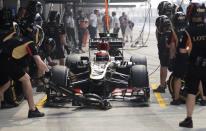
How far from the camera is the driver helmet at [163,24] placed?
1112 cm

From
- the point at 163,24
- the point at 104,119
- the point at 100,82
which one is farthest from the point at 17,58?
the point at 163,24

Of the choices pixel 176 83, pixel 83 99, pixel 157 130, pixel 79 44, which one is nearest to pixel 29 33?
pixel 83 99

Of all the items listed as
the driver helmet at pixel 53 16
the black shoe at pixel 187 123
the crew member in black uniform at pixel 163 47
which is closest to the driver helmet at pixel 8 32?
the black shoe at pixel 187 123

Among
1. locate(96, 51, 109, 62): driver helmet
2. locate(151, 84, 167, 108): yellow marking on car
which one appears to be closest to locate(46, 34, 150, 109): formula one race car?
locate(96, 51, 109, 62): driver helmet

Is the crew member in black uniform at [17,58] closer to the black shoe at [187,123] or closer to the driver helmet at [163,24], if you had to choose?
the black shoe at [187,123]

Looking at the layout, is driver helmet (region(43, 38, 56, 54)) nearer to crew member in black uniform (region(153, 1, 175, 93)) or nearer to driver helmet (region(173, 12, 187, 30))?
crew member in black uniform (region(153, 1, 175, 93))

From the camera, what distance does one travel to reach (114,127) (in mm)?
8047

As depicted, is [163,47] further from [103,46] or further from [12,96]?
[12,96]

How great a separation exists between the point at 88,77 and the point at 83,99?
1.27m

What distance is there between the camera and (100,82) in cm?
1002

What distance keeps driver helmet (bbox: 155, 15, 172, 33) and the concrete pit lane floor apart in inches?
70.2

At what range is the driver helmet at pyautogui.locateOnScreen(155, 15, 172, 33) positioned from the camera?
11124 mm

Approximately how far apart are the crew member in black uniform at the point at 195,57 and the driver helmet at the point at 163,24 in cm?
265

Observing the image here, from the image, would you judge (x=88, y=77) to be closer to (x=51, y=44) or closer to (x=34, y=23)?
(x=34, y=23)
